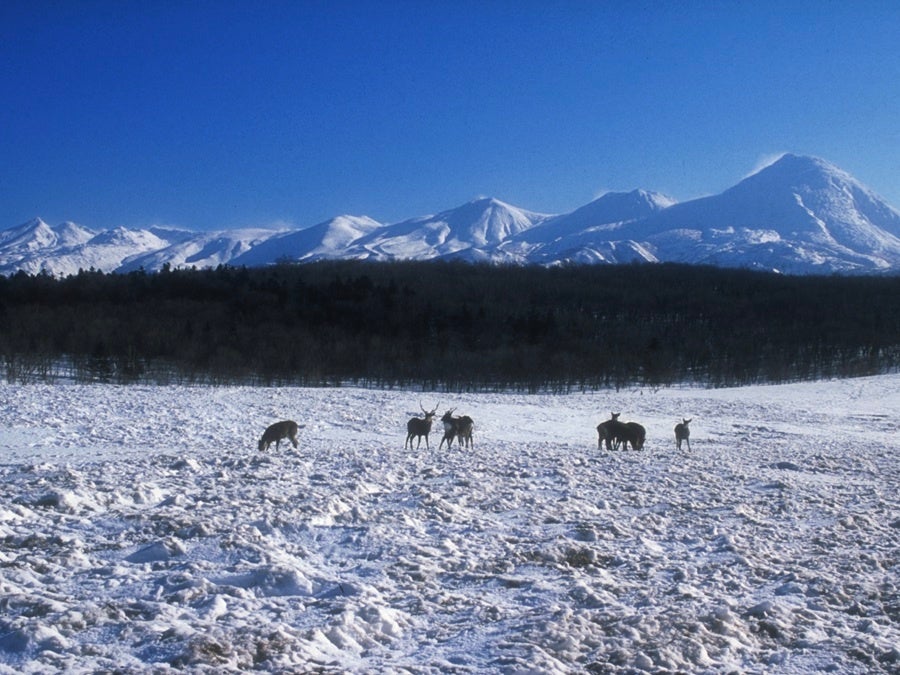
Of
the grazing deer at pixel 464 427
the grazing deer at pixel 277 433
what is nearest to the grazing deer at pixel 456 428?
the grazing deer at pixel 464 427

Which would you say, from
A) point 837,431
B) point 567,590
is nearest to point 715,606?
point 567,590

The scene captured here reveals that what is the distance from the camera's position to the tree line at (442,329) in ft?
194

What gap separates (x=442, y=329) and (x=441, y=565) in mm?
76679

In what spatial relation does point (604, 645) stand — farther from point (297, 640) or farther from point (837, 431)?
point (837, 431)

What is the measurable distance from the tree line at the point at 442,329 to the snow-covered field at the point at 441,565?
104ft

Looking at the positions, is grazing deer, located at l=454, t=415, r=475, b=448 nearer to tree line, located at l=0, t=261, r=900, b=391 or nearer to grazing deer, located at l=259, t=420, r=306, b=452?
grazing deer, located at l=259, t=420, r=306, b=452

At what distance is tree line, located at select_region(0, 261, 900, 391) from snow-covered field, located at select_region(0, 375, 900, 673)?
3170 centimetres

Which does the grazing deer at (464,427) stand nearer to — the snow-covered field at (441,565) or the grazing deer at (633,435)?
the snow-covered field at (441,565)

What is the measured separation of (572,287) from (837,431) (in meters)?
95.8

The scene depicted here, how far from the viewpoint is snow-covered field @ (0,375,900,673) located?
5355 mm

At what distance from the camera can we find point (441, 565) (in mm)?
7320

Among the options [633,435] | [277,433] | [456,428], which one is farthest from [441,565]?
[633,435]

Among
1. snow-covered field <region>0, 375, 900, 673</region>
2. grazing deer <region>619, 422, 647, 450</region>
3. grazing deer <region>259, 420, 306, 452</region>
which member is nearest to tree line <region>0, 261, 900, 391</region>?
grazing deer <region>259, 420, 306, 452</region>

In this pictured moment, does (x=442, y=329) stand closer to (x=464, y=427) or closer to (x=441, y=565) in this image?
(x=464, y=427)
